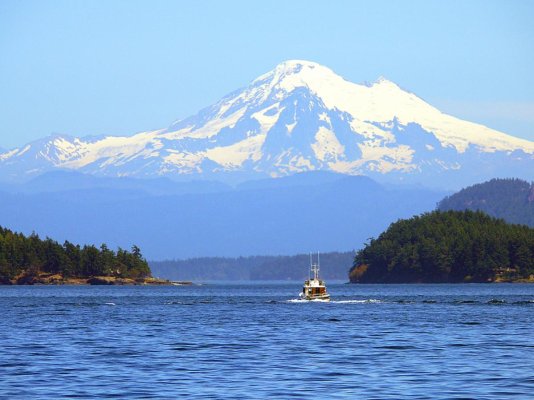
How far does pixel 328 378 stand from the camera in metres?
76.7

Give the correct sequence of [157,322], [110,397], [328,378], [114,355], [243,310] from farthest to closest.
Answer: [243,310], [157,322], [114,355], [328,378], [110,397]

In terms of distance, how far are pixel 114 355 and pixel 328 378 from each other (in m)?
19.1

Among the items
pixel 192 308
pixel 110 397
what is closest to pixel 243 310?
pixel 192 308

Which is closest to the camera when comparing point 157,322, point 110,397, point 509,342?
point 110,397

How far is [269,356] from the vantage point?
296 ft

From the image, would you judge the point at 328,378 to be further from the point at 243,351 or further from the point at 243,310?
the point at 243,310

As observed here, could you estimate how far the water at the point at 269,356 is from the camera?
7225 cm

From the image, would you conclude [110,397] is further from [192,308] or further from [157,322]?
[192,308]

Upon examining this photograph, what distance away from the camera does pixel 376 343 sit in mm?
101625

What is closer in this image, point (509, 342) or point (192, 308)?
point (509, 342)

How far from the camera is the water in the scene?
7225cm

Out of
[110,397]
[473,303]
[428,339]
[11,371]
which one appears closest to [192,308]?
[473,303]

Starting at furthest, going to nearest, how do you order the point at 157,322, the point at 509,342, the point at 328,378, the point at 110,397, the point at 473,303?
1. the point at 473,303
2. the point at 157,322
3. the point at 509,342
4. the point at 328,378
5. the point at 110,397

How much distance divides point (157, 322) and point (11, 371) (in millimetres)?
53066
